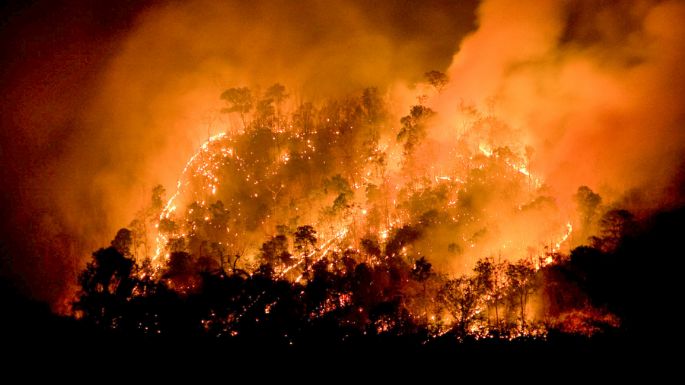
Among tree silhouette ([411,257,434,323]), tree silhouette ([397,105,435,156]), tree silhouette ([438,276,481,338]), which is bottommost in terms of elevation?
tree silhouette ([438,276,481,338])

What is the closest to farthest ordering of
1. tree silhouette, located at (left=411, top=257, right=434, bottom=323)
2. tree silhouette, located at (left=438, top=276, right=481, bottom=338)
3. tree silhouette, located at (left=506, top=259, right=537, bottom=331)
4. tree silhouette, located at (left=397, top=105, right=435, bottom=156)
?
tree silhouette, located at (left=438, top=276, right=481, bottom=338), tree silhouette, located at (left=506, top=259, right=537, bottom=331), tree silhouette, located at (left=411, top=257, right=434, bottom=323), tree silhouette, located at (left=397, top=105, right=435, bottom=156)

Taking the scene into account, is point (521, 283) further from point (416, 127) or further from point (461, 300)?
point (416, 127)

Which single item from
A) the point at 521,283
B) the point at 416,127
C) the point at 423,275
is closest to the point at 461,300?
the point at 423,275

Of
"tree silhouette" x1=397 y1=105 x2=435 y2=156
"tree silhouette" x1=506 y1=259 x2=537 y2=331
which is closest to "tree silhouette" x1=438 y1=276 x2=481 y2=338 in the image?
"tree silhouette" x1=506 y1=259 x2=537 y2=331

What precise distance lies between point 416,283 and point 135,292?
1044 centimetres

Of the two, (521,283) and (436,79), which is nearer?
(521,283)

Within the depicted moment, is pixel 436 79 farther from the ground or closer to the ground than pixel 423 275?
farther from the ground

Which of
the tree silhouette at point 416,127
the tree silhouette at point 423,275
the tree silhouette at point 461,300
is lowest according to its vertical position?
the tree silhouette at point 461,300

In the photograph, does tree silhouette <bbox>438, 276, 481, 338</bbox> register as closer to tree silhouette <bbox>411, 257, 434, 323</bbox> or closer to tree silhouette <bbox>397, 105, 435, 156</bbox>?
tree silhouette <bbox>411, 257, 434, 323</bbox>

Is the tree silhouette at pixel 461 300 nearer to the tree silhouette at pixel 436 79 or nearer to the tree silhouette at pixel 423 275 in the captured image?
the tree silhouette at pixel 423 275

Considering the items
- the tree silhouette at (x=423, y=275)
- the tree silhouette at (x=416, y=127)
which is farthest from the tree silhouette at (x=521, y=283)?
the tree silhouette at (x=416, y=127)

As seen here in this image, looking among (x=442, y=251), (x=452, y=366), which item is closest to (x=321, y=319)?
(x=452, y=366)

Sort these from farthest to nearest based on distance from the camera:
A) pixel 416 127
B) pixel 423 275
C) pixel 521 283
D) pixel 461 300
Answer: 1. pixel 416 127
2. pixel 423 275
3. pixel 521 283
4. pixel 461 300

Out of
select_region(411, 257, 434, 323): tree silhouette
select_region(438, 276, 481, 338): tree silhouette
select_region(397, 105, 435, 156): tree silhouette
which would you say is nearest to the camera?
select_region(438, 276, 481, 338): tree silhouette
